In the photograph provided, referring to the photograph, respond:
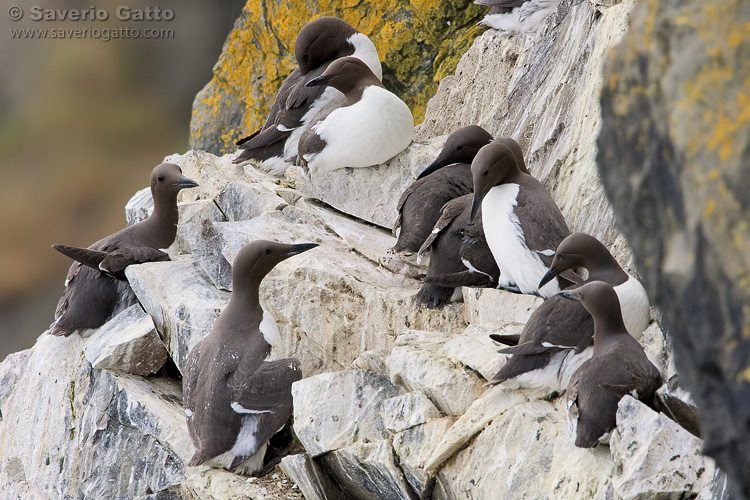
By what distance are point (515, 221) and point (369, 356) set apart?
3.71 ft

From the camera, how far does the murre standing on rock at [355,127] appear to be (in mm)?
6590

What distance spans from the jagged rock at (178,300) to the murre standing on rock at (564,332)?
207cm

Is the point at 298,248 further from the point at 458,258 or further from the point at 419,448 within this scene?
the point at 419,448

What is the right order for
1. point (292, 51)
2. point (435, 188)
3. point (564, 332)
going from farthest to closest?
point (292, 51) < point (435, 188) < point (564, 332)

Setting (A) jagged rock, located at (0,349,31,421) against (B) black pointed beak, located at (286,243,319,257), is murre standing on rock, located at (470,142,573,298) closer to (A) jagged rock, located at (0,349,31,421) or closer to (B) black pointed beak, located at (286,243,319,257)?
(B) black pointed beak, located at (286,243,319,257)

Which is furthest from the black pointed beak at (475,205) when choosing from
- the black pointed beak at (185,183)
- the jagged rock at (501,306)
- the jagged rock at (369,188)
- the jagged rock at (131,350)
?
the black pointed beak at (185,183)

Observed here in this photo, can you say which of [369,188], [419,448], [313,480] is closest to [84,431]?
[313,480]

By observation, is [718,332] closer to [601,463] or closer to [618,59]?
[618,59]

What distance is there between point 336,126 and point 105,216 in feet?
28.1

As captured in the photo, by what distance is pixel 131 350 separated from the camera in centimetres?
586

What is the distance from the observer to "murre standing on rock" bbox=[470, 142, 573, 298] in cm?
508

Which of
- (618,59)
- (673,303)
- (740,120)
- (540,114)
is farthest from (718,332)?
(540,114)

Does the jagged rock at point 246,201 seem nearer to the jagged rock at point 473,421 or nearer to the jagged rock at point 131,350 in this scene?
the jagged rock at point 131,350

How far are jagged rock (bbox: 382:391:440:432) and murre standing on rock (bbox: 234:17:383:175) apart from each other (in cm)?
337
